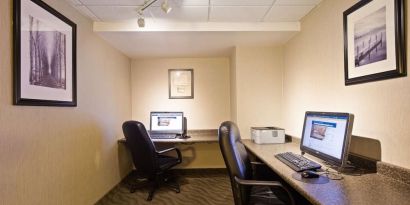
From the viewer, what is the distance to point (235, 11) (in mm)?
2250

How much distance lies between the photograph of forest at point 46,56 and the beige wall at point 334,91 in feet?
7.60

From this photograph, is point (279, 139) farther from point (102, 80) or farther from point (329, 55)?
point (102, 80)

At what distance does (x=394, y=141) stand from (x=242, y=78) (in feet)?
6.51

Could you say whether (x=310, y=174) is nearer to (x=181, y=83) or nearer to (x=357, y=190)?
(x=357, y=190)

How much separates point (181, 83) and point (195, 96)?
32cm

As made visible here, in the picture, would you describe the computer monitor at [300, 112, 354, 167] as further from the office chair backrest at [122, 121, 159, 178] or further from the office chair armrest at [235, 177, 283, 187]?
the office chair backrest at [122, 121, 159, 178]

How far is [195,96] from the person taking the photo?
3.84 meters

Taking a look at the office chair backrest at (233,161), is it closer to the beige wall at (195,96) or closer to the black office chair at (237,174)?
the black office chair at (237,174)

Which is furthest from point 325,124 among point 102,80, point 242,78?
point 102,80

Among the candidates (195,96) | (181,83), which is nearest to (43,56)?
(181,83)

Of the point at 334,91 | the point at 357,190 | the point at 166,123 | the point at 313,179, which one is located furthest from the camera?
the point at 166,123

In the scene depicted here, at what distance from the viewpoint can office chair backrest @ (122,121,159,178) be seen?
260 centimetres

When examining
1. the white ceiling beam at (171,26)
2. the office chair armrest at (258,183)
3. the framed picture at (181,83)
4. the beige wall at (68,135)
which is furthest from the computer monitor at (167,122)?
the office chair armrest at (258,183)

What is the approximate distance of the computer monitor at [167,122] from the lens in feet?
11.6
